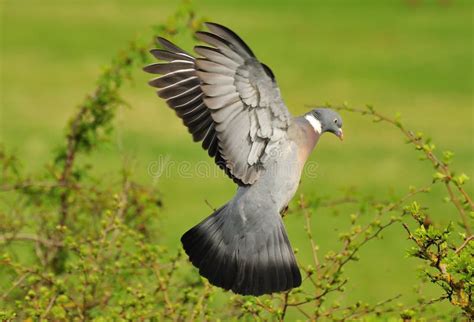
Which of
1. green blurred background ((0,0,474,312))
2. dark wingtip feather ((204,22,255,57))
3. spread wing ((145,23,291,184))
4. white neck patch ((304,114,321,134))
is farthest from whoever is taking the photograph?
green blurred background ((0,0,474,312))

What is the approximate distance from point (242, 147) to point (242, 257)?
0.47 metres

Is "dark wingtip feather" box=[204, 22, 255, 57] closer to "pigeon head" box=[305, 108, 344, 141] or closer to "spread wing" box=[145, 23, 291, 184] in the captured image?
"spread wing" box=[145, 23, 291, 184]

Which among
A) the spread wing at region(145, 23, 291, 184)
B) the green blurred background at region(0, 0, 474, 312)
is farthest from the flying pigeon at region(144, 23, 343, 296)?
the green blurred background at region(0, 0, 474, 312)

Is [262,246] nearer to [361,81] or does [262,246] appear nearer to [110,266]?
[110,266]

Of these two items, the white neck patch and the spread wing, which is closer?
the spread wing

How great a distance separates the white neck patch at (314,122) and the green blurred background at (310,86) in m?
4.19

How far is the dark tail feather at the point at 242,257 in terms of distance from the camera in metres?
3.99

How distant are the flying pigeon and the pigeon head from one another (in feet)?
0.04

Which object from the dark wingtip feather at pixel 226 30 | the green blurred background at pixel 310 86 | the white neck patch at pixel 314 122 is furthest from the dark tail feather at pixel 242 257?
the green blurred background at pixel 310 86

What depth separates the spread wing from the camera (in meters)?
3.85

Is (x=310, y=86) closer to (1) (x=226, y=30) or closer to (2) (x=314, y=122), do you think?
(2) (x=314, y=122)

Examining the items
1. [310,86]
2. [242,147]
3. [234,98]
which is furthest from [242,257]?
[310,86]

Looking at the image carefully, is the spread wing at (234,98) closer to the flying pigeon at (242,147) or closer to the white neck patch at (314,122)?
the flying pigeon at (242,147)

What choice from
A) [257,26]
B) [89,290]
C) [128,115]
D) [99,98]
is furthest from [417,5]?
[89,290]
